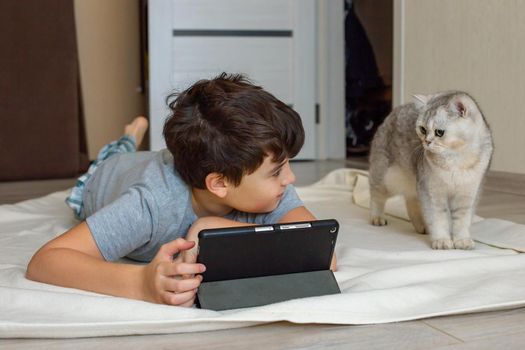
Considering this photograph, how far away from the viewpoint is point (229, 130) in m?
1.17

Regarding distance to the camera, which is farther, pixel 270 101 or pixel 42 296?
pixel 270 101

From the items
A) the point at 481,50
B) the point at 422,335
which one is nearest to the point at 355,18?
the point at 481,50

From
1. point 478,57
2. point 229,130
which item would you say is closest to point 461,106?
point 229,130

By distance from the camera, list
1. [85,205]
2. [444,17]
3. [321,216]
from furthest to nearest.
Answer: [444,17]
[321,216]
[85,205]

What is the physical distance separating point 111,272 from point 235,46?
10.6ft

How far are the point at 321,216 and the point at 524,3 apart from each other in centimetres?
118

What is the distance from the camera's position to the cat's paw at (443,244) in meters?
1.54

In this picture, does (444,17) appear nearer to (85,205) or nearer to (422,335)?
(85,205)

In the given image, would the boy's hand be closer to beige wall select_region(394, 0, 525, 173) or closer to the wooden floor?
the wooden floor

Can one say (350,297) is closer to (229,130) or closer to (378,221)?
(229,130)

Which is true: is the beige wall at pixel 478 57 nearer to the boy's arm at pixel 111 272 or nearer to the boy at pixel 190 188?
the boy at pixel 190 188

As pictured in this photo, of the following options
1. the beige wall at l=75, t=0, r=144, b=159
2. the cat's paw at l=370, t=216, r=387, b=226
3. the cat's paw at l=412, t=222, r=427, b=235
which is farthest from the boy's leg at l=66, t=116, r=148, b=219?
the beige wall at l=75, t=0, r=144, b=159

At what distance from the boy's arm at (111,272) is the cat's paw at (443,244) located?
2.27 feet

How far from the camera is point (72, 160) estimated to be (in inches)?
142
